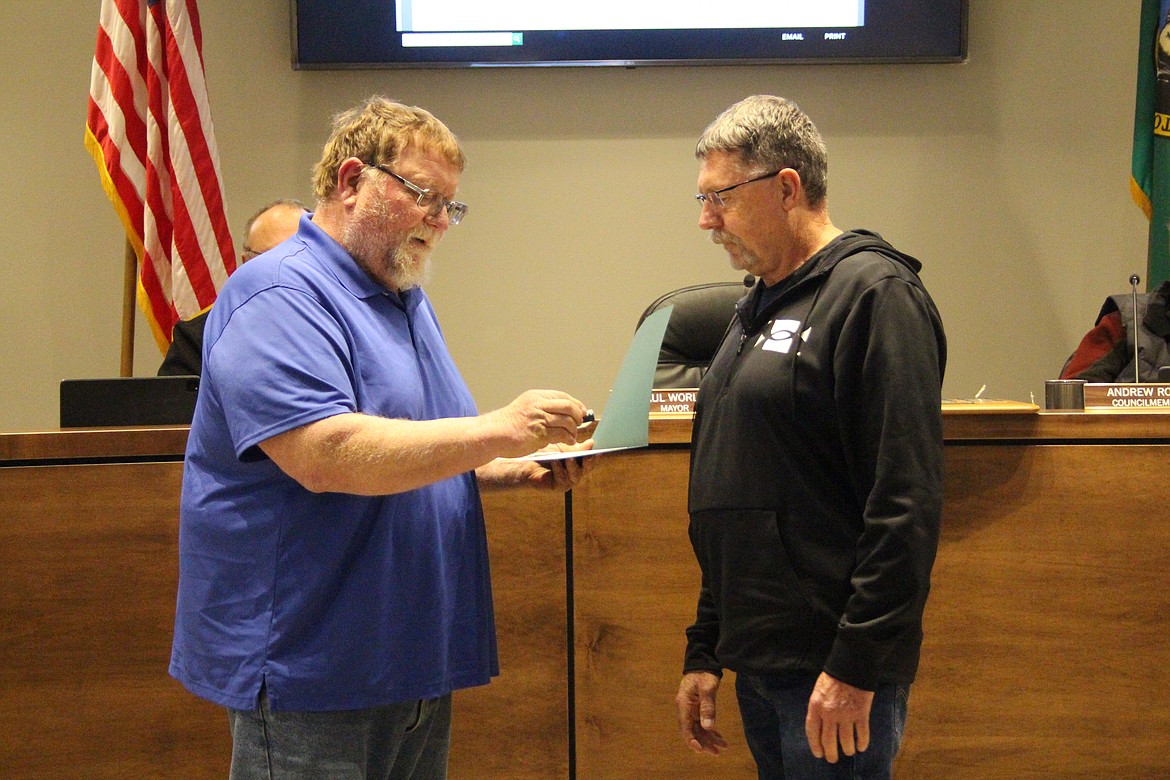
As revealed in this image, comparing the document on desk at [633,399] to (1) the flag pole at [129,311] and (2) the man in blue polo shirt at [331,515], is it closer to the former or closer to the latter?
(2) the man in blue polo shirt at [331,515]

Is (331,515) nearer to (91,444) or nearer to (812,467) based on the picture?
(812,467)

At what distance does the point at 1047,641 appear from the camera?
7.07 ft

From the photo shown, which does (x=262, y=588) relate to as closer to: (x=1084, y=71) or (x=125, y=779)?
Answer: (x=125, y=779)

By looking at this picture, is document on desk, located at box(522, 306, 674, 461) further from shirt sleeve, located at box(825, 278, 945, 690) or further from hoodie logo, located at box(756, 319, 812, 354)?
shirt sleeve, located at box(825, 278, 945, 690)

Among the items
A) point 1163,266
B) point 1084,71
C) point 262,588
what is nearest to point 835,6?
point 1084,71

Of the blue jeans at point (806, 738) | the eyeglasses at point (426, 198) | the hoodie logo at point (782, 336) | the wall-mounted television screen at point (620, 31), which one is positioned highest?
the wall-mounted television screen at point (620, 31)

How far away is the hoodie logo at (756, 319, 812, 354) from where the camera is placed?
148cm

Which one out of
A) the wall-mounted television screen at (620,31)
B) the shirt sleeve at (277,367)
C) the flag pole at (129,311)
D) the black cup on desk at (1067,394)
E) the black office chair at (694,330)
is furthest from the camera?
the wall-mounted television screen at (620,31)

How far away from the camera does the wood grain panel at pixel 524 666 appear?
221 centimetres

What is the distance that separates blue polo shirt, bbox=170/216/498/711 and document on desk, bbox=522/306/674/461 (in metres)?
0.27

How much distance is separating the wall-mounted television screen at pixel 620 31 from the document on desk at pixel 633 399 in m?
2.84

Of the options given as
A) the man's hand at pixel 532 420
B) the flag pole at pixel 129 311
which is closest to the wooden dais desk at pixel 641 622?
the man's hand at pixel 532 420

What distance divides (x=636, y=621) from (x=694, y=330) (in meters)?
1.05

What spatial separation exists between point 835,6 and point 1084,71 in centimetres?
111
